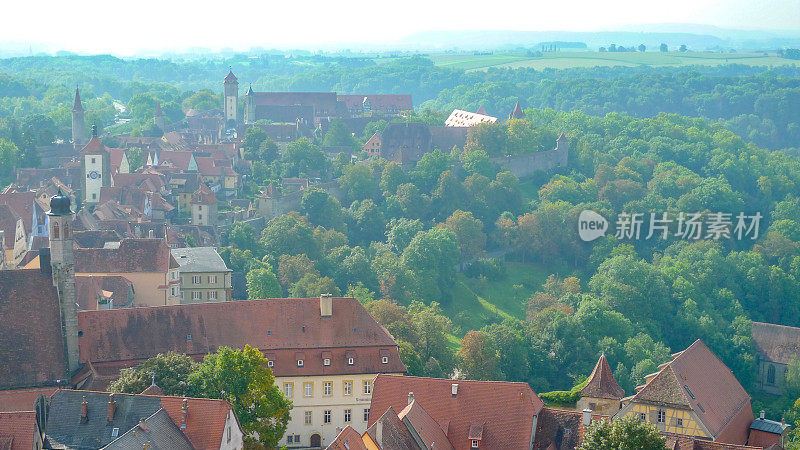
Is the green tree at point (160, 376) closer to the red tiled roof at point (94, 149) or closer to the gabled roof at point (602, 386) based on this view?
the gabled roof at point (602, 386)

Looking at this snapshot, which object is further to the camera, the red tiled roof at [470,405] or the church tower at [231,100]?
the church tower at [231,100]

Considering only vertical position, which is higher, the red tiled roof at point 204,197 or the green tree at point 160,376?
the green tree at point 160,376

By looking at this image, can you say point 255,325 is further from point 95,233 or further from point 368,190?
point 368,190

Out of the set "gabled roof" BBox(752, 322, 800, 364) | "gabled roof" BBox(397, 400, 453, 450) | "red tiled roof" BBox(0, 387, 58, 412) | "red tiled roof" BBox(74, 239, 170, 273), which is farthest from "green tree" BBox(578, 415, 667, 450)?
"gabled roof" BBox(752, 322, 800, 364)

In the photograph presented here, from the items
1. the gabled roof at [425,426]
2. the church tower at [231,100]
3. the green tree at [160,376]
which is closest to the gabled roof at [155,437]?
the green tree at [160,376]

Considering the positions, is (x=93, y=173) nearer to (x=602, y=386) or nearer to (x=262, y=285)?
(x=262, y=285)

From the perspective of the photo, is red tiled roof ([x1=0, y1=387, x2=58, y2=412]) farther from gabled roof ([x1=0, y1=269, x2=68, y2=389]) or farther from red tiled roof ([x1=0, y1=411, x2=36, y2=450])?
red tiled roof ([x1=0, y1=411, x2=36, y2=450])
